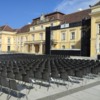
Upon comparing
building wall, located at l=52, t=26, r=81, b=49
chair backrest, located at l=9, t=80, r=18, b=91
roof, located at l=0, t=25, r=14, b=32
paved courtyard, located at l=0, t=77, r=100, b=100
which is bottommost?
paved courtyard, located at l=0, t=77, r=100, b=100

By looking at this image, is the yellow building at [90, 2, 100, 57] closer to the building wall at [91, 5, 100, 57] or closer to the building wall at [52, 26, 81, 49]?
the building wall at [91, 5, 100, 57]

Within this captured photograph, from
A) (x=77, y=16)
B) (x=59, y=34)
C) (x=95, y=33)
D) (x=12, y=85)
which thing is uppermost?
(x=77, y=16)

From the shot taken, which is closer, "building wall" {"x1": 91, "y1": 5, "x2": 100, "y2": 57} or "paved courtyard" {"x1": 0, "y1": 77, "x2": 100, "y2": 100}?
"paved courtyard" {"x1": 0, "y1": 77, "x2": 100, "y2": 100}

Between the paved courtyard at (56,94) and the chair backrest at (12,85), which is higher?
the chair backrest at (12,85)

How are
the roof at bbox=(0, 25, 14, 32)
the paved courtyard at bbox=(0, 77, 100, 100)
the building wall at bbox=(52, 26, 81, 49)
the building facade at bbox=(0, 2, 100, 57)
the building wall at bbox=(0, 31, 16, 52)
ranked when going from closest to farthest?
the paved courtyard at bbox=(0, 77, 100, 100) < the building facade at bbox=(0, 2, 100, 57) < the building wall at bbox=(52, 26, 81, 49) < the building wall at bbox=(0, 31, 16, 52) < the roof at bbox=(0, 25, 14, 32)

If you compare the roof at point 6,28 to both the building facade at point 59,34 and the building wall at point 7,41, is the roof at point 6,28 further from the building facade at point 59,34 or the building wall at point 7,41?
the building wall at point 7,41

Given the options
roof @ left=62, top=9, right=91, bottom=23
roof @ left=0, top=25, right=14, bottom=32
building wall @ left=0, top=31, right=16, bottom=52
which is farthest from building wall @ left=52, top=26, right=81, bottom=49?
roof @ left=0, top=25, right=14, bottom=32

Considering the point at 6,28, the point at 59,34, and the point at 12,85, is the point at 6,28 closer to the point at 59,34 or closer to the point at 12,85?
the point at 59,34

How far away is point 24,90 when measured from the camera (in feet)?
20.7

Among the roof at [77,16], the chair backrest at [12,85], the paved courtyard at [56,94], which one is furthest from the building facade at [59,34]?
the chair backrest at [12,85]

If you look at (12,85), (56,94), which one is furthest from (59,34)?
(12,85)

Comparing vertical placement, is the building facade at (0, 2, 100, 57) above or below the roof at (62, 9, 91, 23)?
below

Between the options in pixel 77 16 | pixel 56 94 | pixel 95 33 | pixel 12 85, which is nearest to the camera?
pixel 12 85

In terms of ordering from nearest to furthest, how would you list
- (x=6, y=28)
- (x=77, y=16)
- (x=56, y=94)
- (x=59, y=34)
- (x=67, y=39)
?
(x=56, y=94), (x=67, y=39), (x=77, y=16), (x=59, y=34), (x=6, y=28)
